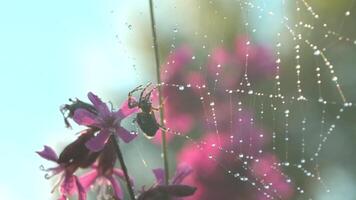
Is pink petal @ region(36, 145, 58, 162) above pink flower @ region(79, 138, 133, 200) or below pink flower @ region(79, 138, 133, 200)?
above

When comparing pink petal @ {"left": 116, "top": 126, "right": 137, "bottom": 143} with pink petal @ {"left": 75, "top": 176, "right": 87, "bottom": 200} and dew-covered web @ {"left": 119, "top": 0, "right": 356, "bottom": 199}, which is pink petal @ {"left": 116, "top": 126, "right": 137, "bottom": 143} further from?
dew-covered web @ {"left": 119, "top": 0, "right": 356, "bottom": 199}

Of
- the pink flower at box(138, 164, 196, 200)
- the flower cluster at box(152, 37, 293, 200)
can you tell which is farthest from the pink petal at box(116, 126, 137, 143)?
the flower cluster at box(152, 37, 293, 200)

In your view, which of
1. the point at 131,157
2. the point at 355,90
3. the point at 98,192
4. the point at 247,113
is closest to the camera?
the point at 98,192

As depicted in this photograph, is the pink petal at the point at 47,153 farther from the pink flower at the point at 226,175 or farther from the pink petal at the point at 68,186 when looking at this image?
the pink flower at the point at 226,175

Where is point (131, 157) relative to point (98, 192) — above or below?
below

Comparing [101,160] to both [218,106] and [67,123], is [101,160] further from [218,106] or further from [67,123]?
[218,106]

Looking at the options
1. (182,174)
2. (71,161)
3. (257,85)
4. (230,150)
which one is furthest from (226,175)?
(257,85)

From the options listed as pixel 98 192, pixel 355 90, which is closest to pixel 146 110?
pixel 98 192
